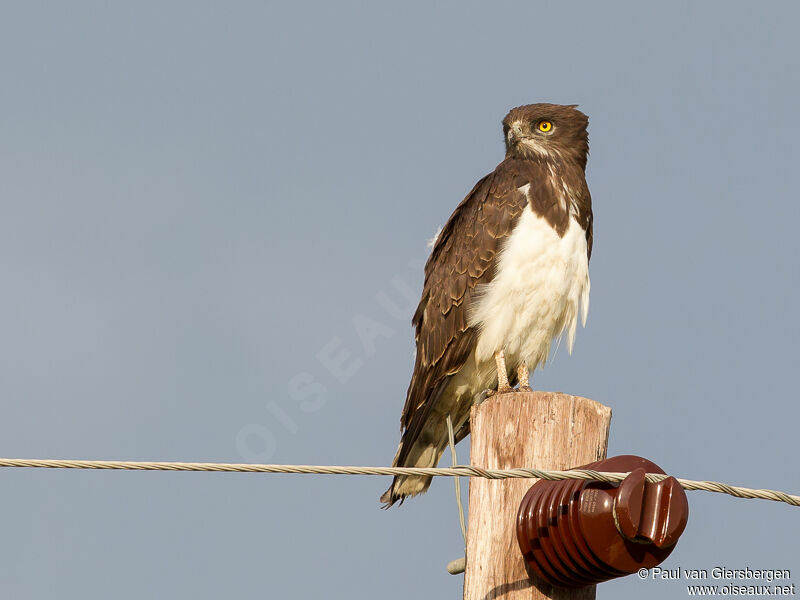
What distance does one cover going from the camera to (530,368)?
26.7 ft

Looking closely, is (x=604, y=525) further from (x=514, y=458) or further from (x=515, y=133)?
(x=515, y=133)

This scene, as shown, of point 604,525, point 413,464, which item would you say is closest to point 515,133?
point 413,464

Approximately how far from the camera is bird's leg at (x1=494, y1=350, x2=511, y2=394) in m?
7.66

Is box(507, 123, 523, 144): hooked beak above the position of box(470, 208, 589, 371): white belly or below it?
above

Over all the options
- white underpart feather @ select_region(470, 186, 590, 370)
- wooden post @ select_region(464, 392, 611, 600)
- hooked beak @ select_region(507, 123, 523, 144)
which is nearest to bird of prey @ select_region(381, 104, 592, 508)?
white underpart feather @ select_region(470, 186, 590, 370)

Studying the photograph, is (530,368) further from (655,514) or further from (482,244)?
(655,514)

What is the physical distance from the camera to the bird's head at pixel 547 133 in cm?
848

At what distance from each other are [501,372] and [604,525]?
3.55m

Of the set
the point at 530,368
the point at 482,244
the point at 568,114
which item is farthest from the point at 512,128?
the point at 530,368

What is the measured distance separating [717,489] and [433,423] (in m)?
3.88

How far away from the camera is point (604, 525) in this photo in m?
4.23

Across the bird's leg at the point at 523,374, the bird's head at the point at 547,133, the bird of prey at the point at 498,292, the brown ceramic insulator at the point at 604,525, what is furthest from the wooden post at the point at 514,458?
the bird's head at the point at 547,133

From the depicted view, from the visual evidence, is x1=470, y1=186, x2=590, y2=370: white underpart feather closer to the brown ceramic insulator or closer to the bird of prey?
the bird of prey

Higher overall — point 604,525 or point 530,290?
point 530,290
